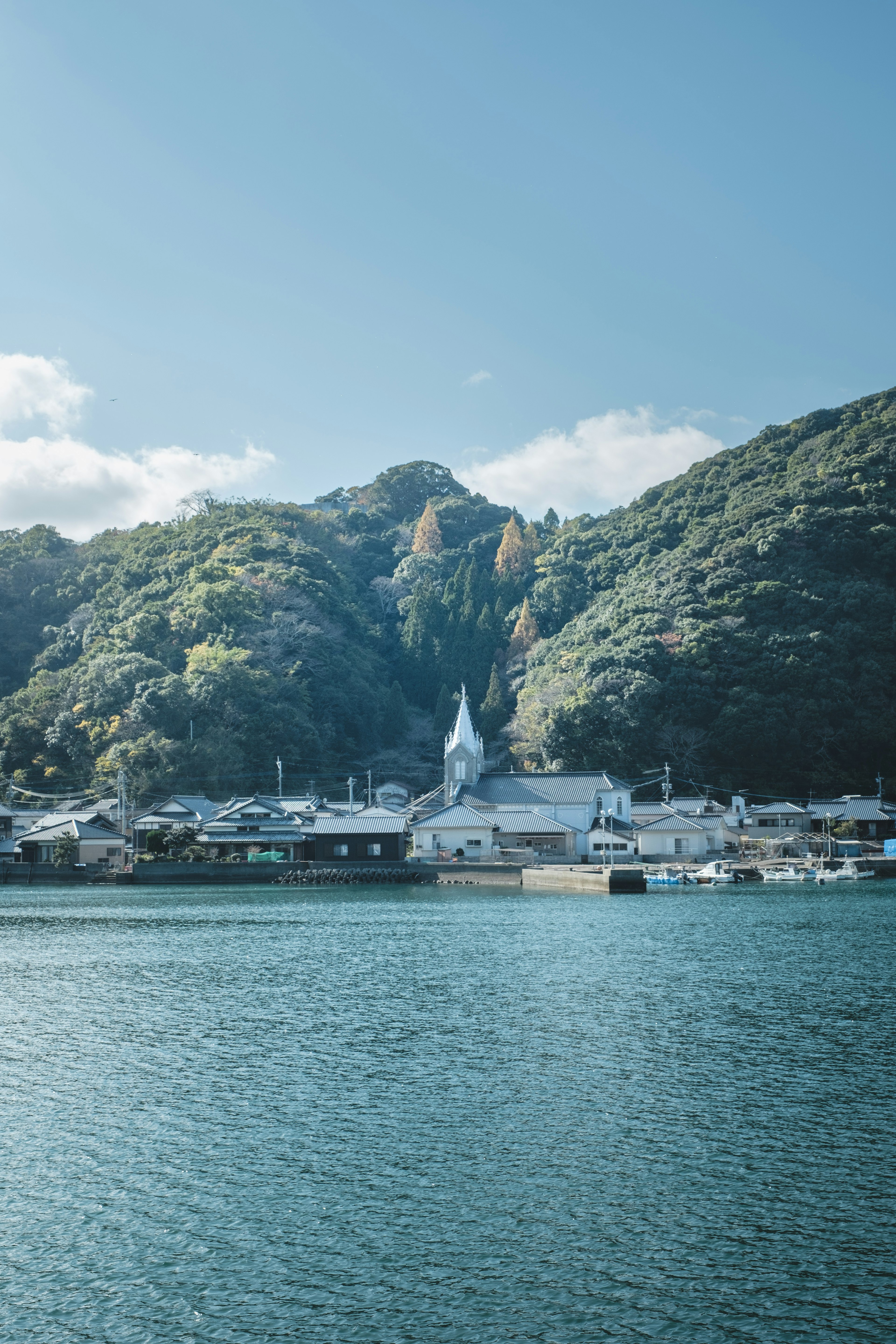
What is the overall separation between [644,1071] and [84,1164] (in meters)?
7.14

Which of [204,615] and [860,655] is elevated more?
[204,615]

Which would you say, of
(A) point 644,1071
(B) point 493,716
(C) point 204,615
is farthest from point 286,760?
(A) point 644,1071

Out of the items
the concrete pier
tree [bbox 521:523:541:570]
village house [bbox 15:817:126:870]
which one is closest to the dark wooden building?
the concrete pier

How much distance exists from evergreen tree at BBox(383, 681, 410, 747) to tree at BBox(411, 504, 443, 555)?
2822cm

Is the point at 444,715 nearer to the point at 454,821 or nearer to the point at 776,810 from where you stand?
the point at 454,821

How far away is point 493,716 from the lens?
82938 mm

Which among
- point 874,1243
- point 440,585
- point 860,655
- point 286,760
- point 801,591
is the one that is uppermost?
point 440,585

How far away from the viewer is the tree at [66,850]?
177 ft

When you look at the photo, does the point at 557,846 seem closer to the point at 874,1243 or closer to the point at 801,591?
the point at 801,591

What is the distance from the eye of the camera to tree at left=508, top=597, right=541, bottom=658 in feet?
296

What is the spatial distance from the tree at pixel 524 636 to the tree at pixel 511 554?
36.2 feet

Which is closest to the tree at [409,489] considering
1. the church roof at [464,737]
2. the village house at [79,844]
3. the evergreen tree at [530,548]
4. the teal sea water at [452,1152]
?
the evergreen tree at [530,548]

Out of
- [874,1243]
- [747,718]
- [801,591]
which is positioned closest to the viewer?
[874,1243]

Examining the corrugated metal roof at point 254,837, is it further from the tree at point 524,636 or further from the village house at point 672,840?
the tree at point 524,636
